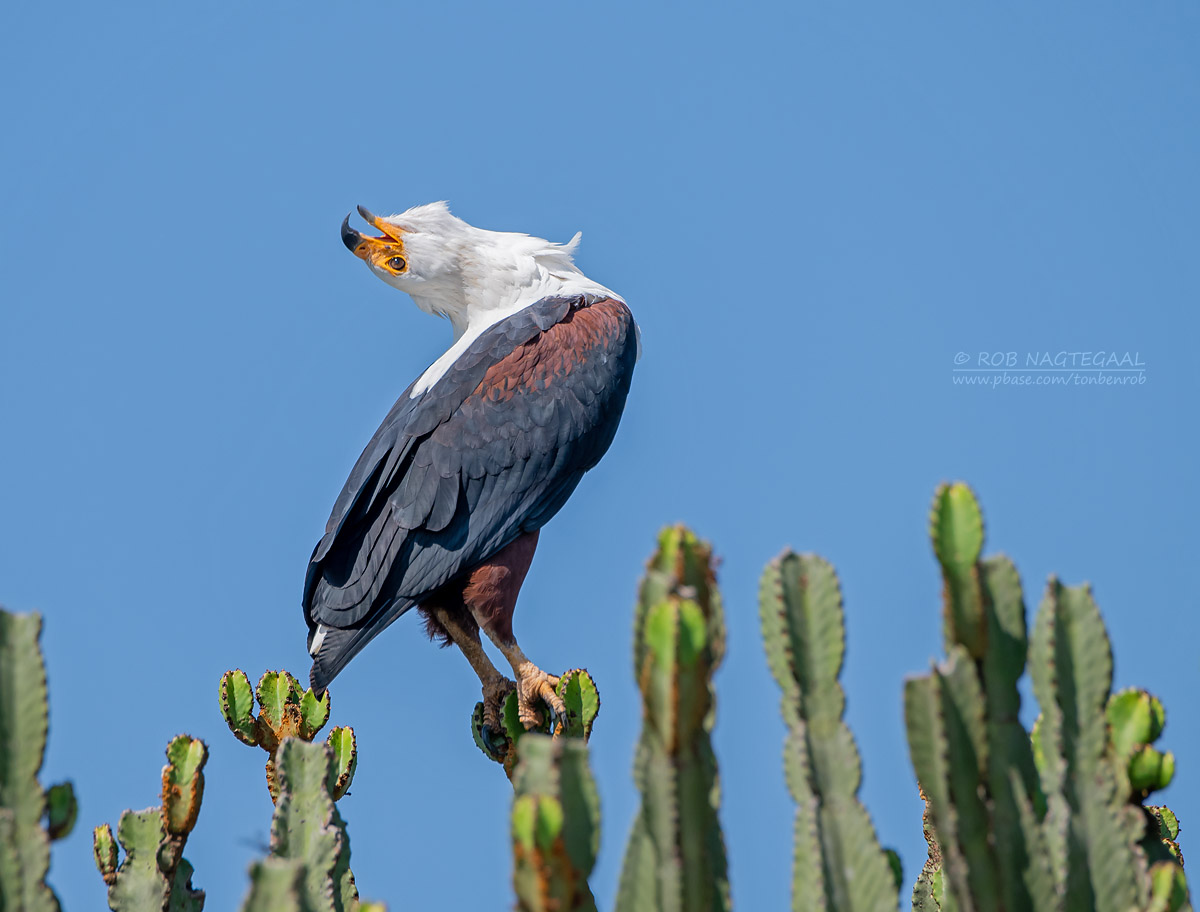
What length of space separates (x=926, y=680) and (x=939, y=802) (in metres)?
0.27

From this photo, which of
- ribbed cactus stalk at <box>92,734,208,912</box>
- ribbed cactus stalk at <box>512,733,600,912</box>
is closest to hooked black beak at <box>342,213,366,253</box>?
ribbed cactus stalk at <box>92,734,208,912</box>

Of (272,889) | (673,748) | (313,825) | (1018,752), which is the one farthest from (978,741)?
(313,825)

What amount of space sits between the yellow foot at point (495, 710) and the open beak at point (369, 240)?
8.01 ft

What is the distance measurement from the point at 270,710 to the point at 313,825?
→ 59.8 inches

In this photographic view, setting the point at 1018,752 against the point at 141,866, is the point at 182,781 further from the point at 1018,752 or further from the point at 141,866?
the point at 1018,752

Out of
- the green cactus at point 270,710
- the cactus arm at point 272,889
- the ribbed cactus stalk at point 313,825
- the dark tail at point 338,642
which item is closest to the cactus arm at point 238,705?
the green cactus at point 270,710

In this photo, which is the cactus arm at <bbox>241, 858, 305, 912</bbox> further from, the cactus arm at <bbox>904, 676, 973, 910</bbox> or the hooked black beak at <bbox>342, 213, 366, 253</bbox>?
the hooked black beak at <bbox>342, 213, 366, 253</bbox>

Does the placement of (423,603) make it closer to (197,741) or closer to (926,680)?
(197,741)

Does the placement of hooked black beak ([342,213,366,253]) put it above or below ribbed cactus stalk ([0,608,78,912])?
above

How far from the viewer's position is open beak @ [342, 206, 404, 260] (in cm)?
703

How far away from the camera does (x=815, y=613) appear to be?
278 centimetres

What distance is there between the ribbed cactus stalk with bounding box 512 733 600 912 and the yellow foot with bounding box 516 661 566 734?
2830 mm

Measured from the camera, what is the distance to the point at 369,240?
7039 mm

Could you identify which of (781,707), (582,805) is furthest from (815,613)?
(582,805)
